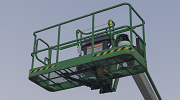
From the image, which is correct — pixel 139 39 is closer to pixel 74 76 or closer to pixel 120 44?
pixel 120 44

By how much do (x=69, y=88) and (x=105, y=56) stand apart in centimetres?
298

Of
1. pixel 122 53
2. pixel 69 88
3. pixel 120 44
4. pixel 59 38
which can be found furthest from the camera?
pixel 69 88

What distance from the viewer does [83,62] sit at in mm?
10672

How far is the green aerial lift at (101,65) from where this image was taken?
10453 millimetres

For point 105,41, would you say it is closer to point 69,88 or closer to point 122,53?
point 122,53

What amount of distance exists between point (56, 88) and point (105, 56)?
351 cm

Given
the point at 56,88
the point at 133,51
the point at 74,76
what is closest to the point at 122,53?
the point at 133,51

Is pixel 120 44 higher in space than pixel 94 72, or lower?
higher

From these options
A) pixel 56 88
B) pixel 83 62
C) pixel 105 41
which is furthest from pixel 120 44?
pixel 56 88

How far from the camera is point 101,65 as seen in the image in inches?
428

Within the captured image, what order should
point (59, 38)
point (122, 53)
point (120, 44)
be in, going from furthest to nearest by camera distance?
point (59, 38)
point (120, 44)
point (122, 53)

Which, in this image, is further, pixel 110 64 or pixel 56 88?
pixel 56 88

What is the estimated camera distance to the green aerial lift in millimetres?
10453

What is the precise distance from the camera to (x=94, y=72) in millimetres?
11008
